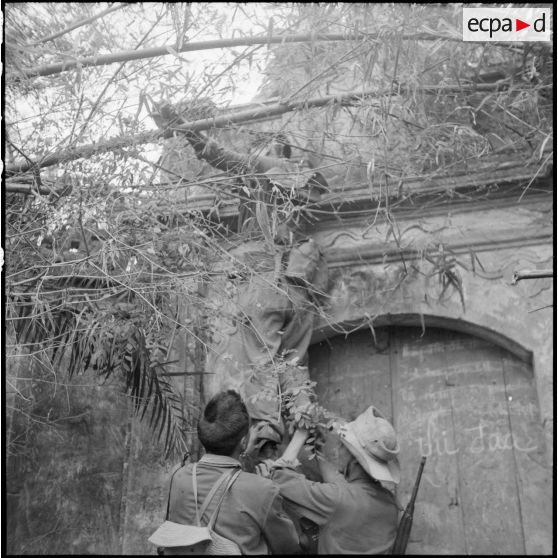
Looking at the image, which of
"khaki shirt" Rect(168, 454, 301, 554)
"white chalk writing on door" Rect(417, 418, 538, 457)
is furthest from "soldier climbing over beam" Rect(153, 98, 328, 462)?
"khaki shirt" Rect(168, 454, 301, 554)

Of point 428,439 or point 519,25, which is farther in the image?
point 428,439

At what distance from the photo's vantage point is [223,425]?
11.7ft

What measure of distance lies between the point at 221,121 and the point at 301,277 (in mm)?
1011

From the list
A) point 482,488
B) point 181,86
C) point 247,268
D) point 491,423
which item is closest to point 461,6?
point 181,86

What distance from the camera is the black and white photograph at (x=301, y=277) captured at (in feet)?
14.3

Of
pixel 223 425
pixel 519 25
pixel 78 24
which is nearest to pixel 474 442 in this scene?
pixel 223 425

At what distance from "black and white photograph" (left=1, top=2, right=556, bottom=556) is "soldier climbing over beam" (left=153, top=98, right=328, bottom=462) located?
19 millimetres

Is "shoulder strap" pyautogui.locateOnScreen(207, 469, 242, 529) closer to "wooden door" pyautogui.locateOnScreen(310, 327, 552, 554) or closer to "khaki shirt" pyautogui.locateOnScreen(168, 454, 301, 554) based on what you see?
"khaki shirt" pyautogui.locateOnScreen(168, 454, 301, 554)

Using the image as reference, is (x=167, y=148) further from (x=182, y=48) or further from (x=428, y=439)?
(x=428, y=439)

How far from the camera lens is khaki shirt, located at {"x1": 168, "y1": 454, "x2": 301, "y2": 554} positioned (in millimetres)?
3348

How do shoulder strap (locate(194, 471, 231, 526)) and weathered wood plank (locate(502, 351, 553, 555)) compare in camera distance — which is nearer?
shoulder strap (locate(194, 471, 231, 526))

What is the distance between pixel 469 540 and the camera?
4.67 m

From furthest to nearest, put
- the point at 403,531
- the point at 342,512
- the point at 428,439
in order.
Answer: the point at 428,439, the point at 403,531, the point at 342,512

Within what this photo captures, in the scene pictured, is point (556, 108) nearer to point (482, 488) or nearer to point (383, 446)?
point (383, 446)
